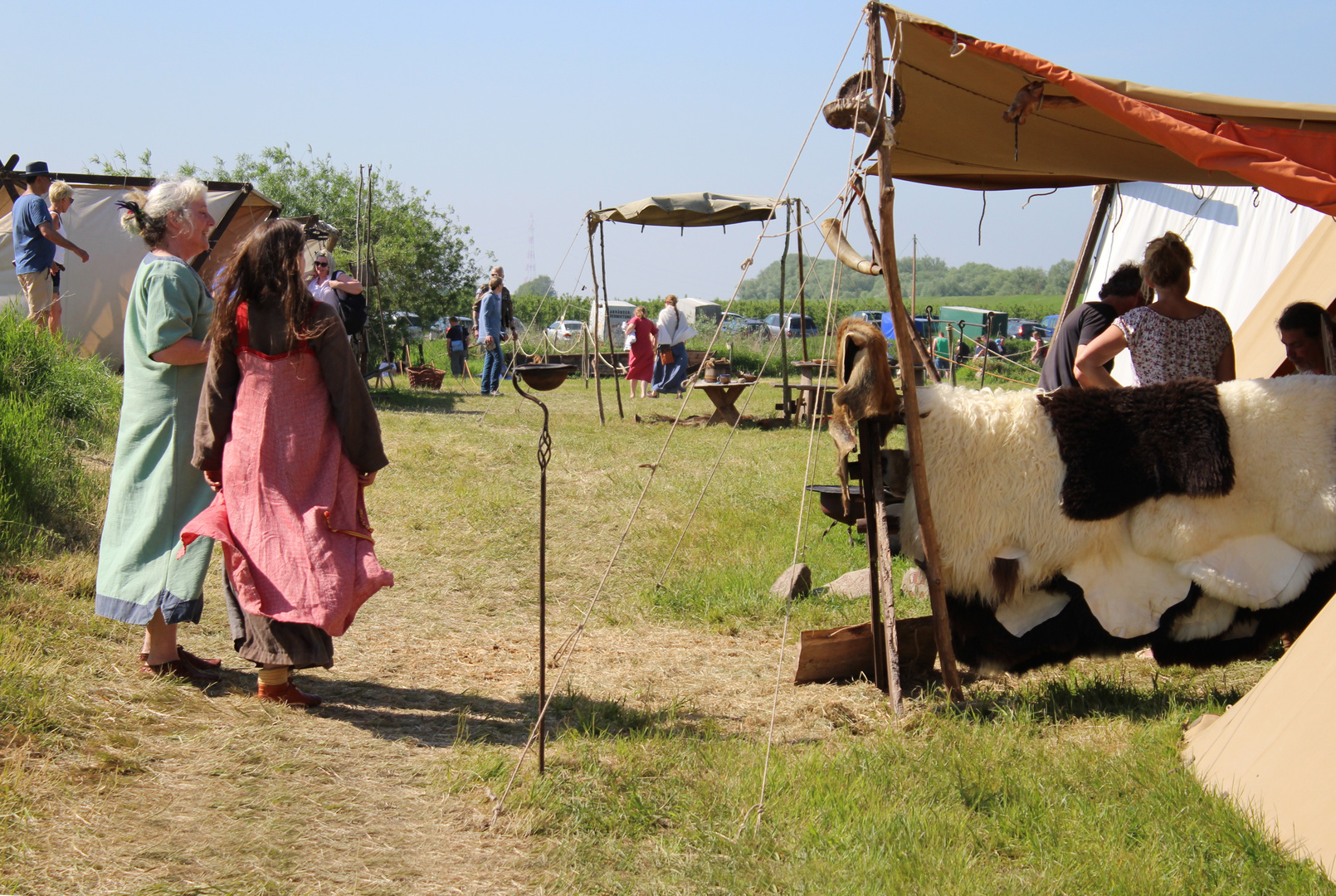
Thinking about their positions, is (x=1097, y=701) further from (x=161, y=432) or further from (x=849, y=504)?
(x=161, y=432)

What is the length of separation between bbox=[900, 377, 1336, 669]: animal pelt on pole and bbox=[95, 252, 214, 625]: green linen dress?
2568mm

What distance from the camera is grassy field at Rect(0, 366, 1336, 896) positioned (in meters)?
2.45

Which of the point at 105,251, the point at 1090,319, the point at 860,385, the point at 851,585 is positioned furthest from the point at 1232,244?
the point at 105,251

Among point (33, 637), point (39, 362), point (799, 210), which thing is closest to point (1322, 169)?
point (33, 637)

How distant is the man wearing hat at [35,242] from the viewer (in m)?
8.03

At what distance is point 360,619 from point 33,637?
1421 millimetres

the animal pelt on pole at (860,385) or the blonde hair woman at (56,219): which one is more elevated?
the blonde hair woman at (56,219)

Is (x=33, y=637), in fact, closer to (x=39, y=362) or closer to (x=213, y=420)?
(x=213, y=420)

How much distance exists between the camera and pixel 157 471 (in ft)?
11.2

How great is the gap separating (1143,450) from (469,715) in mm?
2543

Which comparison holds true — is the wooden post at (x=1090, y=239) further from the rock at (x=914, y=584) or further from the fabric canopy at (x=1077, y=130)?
the rock at (x=914, y=584)

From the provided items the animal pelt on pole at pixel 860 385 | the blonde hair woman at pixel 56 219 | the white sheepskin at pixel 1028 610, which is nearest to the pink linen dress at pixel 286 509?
the animal pelt on pole at pixel 860 385

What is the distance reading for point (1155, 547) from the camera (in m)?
3.37

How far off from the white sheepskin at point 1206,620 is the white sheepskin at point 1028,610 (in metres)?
0.41
